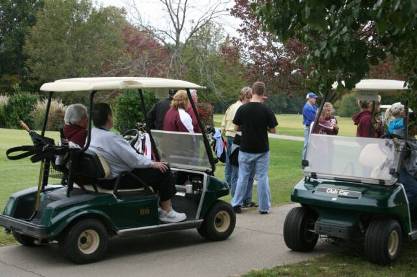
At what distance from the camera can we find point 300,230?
625 centimetres

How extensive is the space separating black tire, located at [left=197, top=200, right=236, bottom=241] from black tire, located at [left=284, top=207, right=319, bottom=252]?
825mm

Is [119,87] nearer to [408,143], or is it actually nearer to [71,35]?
[408,143]

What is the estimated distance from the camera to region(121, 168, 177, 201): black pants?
6.23 meters

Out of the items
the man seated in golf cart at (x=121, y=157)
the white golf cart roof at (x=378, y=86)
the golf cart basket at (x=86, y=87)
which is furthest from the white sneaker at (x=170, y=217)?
the white golf cart roof at (x=378, y=86)

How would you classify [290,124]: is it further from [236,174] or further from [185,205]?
[185,205]

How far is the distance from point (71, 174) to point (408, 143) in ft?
10.4

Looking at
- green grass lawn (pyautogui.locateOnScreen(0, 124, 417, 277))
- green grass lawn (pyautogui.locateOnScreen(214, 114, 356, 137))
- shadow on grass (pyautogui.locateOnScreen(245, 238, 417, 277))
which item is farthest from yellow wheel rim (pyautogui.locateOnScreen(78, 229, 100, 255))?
green grass lawn (pyautogui.locateOnScreen(214, 114, 356, 137))

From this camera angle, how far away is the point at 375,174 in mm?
5953

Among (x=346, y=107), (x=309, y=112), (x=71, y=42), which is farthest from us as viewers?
(x=71, y=42)

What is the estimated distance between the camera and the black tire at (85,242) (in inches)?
223

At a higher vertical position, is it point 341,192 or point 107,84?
point 107,84

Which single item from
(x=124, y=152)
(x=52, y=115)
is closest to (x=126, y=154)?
(x=124, y=152)

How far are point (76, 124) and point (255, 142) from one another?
2676 millimetres

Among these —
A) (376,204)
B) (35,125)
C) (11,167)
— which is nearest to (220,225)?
(376,204)
